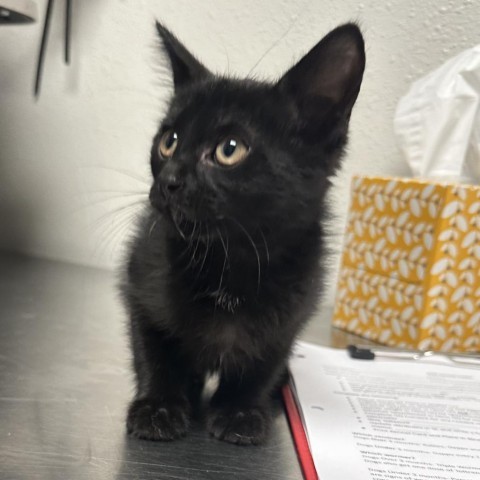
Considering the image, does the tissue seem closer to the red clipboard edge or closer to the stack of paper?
the stack of paper

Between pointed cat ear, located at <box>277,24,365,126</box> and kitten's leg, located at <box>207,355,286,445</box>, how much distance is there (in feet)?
1.04

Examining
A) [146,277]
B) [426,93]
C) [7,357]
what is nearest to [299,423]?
[146,277]

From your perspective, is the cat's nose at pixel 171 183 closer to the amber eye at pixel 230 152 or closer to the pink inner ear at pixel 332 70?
→ the amber eye at pixel 230 152

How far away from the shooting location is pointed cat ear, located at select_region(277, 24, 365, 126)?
620 mm

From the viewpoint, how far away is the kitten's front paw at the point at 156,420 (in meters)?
0.59

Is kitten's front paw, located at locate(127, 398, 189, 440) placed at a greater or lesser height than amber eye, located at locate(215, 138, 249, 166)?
lesser

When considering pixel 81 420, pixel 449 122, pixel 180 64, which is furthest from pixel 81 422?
pixel 449 122

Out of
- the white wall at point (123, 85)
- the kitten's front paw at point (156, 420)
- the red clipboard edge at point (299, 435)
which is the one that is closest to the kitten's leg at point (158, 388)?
the kitten's front paw at point (156, 420)

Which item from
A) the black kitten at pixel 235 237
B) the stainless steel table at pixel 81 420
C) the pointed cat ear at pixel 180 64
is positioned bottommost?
the stainless steel table at pixel 81 420

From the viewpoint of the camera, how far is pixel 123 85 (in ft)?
4.67

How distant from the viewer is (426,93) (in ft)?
3.73

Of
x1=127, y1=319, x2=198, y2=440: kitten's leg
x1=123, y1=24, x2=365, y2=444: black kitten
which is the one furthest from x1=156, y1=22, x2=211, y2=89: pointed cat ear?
x1=127, y1=319, x2=198, y2=440: kitten's leg

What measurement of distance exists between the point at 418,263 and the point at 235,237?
0.56 metres

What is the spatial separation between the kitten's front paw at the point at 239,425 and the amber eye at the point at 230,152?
295 millimetres
